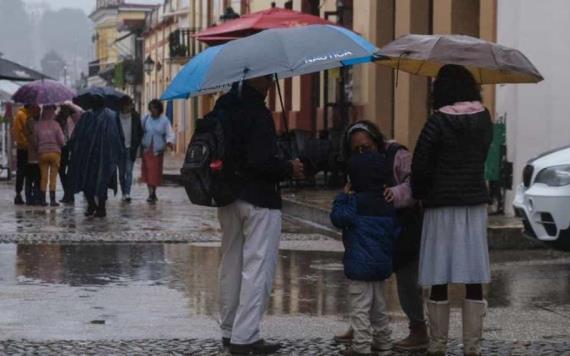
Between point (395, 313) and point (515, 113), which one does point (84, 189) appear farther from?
point (395, 313)

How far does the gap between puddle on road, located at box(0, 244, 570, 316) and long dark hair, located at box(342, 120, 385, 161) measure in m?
1.94

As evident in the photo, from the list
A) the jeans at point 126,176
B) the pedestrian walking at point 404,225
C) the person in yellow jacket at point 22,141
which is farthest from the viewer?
the jeans at point 126,176

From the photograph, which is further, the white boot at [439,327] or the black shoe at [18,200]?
the black shoe at [18,200]

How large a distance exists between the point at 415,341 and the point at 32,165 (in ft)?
43.4

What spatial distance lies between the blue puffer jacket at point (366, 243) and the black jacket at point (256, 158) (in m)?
0.44

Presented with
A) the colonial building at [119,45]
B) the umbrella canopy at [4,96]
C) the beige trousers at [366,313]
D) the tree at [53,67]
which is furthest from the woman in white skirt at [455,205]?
the tree at [53,67]

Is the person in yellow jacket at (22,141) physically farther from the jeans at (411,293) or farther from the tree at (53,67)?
the tree at (53,67)

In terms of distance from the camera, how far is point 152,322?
33.1 ft

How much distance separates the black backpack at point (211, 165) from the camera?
28.8 ft

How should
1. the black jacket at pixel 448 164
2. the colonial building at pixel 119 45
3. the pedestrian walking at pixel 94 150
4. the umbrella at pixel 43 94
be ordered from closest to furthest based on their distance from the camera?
the black jacket at pixel 448 164, the pedestrian walking at pixel 94 150, the umbrella at pixel 43 94, the colonial building at pixel 119 45

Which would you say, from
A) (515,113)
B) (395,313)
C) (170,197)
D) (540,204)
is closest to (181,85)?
(395,313)

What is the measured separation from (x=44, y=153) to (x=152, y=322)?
36.8 feet

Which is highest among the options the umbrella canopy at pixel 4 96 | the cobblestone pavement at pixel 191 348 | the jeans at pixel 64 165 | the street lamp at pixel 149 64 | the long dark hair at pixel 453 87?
the street lamp at pixel 149 64

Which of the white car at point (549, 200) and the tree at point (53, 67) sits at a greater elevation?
the tree at point (53, 67)
